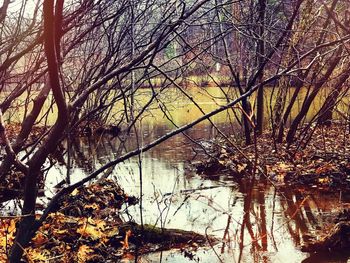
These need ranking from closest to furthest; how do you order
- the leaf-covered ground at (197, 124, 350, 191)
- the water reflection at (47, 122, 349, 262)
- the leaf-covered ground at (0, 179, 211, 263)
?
the leaf-covered ground at (0, 179, 211, 263), the water reflection at (47, 122, 349, 262), the leaf-covered ground at (197, 124, 350, 191)

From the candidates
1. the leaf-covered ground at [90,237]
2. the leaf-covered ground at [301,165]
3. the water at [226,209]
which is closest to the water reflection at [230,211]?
the water at [226,209]

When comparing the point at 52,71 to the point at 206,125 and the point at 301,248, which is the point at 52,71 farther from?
the point at 206,125

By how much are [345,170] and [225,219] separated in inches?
135

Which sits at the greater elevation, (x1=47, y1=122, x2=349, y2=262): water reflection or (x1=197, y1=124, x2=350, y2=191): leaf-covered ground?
(x1=197, y1=124, x2=350, y2=191): leaf-covered ground

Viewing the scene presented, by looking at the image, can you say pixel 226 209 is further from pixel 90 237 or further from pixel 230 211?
pixel 90 237

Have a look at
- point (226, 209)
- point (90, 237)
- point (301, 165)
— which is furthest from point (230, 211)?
point (301, 165)

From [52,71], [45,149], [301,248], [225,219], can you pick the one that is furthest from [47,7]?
[225,219]

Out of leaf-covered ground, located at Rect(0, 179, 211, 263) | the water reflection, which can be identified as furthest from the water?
leaf-covered ground, located at Rect(0, 179, 211, 263)

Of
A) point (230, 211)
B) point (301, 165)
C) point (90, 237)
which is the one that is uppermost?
point (301, 165)

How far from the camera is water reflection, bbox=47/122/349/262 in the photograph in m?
6.26

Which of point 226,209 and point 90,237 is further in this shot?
point 226,209

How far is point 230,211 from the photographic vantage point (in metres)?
8.08

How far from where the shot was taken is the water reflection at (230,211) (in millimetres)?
6258

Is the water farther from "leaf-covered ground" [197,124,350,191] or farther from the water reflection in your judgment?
"leaf-covered ground" [197,124,350,191]
